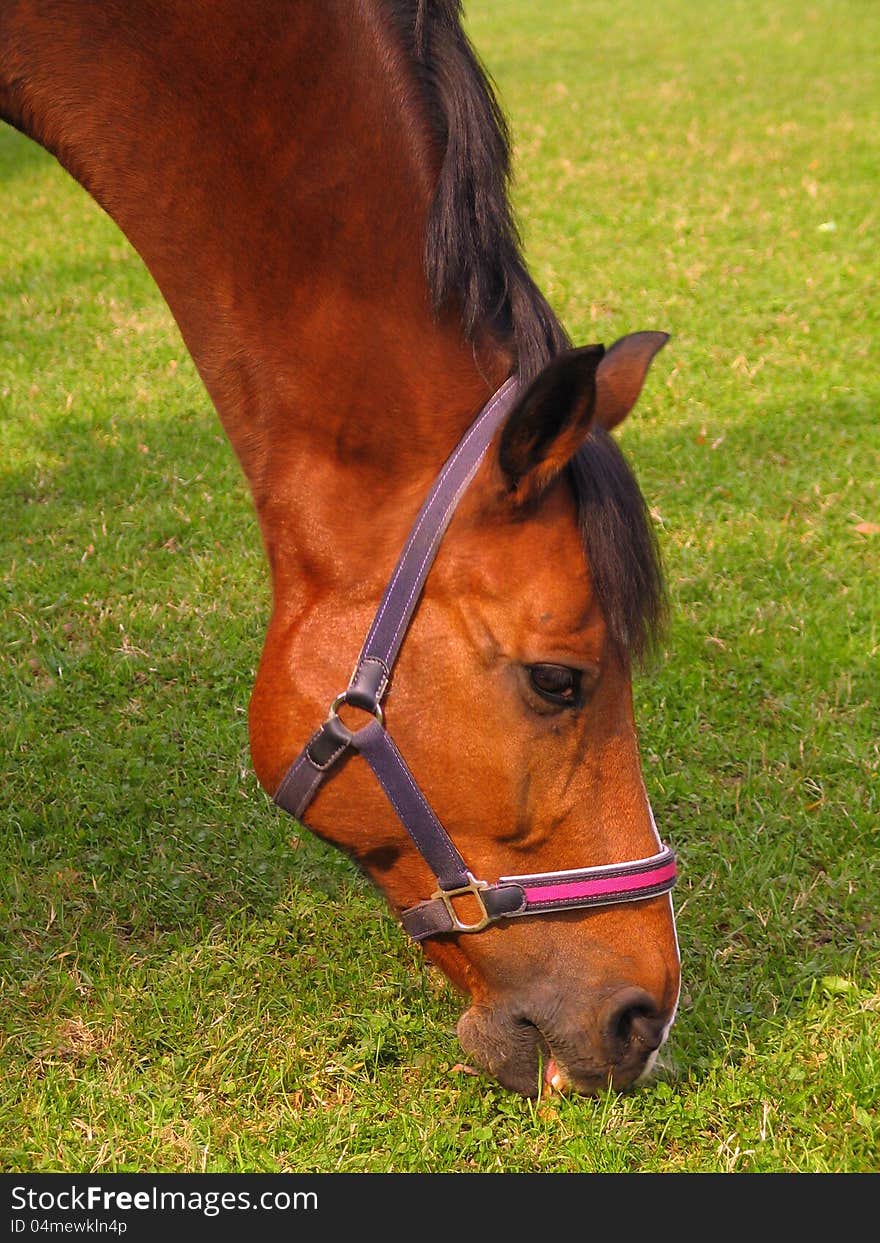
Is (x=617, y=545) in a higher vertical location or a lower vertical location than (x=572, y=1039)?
higher

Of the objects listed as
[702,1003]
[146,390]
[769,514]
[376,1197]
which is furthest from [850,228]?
[376,1197]

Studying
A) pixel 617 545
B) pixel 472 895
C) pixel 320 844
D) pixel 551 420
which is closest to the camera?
pixel 551 420

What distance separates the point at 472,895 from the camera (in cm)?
205

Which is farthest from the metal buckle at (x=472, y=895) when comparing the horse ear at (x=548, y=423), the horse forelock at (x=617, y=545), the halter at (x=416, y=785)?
the horse ear at (x=548, y=423)

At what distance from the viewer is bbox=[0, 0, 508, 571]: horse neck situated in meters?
1.97

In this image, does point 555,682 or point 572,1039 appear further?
point 572,1039

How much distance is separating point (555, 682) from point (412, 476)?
399 mm

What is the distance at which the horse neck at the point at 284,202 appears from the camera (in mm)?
1970

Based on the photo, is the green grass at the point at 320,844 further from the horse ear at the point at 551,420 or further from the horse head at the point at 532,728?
the horse ear at the point at 551,420

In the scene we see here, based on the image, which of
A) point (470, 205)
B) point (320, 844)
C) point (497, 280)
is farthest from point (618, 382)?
point (320, 844)

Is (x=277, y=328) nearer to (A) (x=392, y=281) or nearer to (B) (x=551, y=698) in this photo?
Answer: (A) (x=392, y=281)

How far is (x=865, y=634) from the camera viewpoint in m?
3.99

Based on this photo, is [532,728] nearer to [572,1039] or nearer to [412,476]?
[412,476]

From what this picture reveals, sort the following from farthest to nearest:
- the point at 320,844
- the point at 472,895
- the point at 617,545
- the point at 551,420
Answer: the point at 320,844 → the point at 472,895 → the point at 617,545 → the point at 551,420
